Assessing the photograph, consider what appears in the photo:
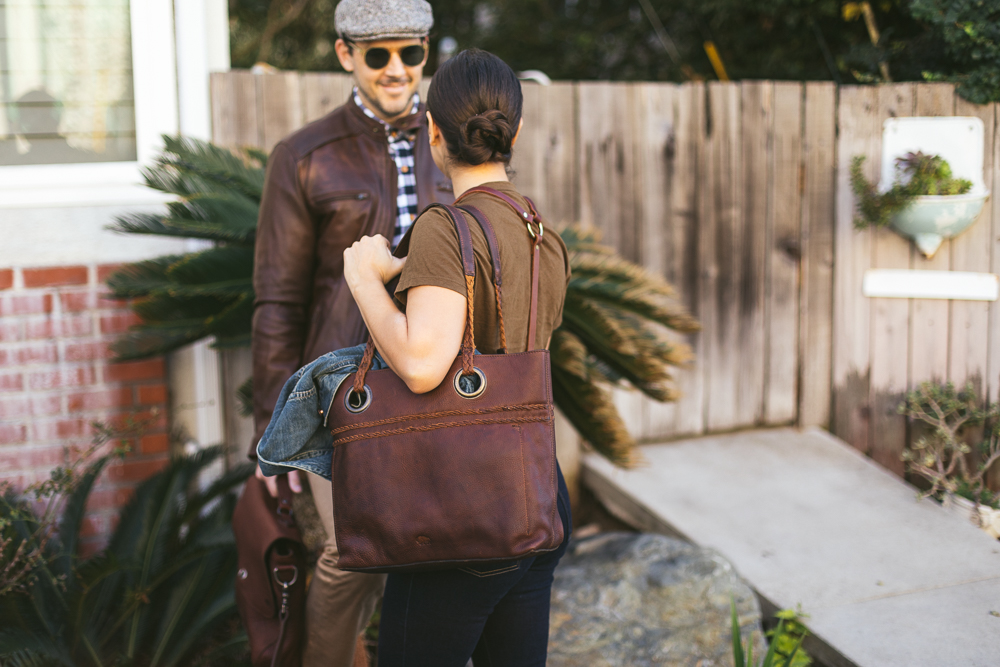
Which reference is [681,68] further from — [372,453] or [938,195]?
[372,453]

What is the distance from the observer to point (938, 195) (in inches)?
149

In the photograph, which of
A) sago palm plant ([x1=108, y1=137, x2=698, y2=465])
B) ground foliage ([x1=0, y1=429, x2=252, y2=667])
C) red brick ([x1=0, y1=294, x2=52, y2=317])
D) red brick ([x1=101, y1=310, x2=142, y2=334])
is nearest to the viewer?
ground foliage ([x1=0, y1=429, x2=252, y2=667])

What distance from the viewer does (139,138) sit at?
129 inches

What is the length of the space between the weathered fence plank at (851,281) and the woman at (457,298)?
289cm

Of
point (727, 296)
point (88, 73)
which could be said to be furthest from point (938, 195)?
point (88, 73)

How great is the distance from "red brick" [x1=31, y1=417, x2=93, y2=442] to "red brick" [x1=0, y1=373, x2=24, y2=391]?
0.15 meters

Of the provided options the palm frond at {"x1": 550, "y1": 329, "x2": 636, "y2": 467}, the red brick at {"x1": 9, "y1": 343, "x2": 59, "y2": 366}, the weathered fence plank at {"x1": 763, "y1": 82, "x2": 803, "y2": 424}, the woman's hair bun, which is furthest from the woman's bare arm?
the weathered fence plank at {"x1": 763, "y1": 82, "x2": 803, "y2": 424}

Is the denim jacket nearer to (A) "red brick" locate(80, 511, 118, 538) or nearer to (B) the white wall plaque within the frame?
(A) "red brick" locate(80, 511, 118, 538)

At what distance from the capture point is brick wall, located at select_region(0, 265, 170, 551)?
3133 millimetres

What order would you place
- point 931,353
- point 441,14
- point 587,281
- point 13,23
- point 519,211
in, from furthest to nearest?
point 441,14 → point 931,353 → point 13,23 → point 587,281 → point 519,211

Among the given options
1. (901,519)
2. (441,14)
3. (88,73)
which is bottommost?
(901,519)

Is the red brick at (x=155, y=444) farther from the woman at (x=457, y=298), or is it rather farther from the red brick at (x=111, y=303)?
the woman at (x=457, y=298)

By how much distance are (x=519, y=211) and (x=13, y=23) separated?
107 inches

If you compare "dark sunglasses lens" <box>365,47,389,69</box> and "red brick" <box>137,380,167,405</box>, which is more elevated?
"dark sunglasses lens" <box>365,47,389,69</box>
